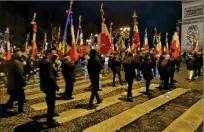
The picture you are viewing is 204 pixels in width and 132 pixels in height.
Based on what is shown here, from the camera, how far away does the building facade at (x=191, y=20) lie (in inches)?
1596

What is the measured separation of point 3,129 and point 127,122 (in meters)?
2.85

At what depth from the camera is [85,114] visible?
7277 mm

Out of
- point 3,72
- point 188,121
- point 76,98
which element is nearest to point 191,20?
point 76,98

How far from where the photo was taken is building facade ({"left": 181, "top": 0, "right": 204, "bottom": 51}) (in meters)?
40.5

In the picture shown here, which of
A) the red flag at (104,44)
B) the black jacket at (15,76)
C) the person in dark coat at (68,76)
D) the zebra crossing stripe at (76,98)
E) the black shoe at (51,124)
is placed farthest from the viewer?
the red flag at (104,44)

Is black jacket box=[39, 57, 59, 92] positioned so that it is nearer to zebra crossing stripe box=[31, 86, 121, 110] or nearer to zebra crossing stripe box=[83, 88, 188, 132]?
zebra crossing stripe box=[83, 88, 188, 132]

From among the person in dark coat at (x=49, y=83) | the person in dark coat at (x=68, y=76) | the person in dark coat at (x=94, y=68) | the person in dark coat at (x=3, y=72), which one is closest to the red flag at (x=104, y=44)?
the person in dark coat at (x=68, y=76)

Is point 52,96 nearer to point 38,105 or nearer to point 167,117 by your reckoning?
point 38,105

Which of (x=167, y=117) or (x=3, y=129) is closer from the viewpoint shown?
(x=3, y=129)

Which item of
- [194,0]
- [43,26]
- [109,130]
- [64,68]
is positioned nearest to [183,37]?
[194,0]

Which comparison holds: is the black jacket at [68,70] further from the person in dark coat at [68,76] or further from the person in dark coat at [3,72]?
the person in dark coat at [3,72]

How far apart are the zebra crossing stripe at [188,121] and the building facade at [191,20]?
34320 mm

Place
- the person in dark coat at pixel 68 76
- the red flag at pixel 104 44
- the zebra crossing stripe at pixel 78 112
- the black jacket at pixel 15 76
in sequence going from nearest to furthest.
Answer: the zebra crossing stripe at pixel 78 112, the black jacket at pixel 15 76, the person in dark coat at pixel 68 76, the red flag at pixel 104 44

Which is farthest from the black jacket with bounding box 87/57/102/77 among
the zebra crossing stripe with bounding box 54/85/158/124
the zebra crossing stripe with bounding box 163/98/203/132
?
the zebra crossing stripe with bounding box 163/98/203/132
